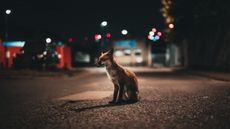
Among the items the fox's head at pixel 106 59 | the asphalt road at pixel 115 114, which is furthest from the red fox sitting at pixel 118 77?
the asphalt road at pixel 115 114

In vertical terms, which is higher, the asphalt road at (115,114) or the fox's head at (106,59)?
the fox's head at (106,59)

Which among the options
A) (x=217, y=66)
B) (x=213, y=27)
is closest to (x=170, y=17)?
(x=213, y=27)

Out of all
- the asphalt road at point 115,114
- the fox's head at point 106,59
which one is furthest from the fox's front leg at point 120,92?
the fox's head at point 106,59

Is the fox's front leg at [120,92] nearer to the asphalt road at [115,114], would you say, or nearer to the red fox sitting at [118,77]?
the red fox sitting at [118,77]

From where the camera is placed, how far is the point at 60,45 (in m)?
55.1

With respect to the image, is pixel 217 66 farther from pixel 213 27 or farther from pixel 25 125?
pixel 25 125

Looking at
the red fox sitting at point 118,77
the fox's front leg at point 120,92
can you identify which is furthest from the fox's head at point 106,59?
the fox's front leg at point 120,92

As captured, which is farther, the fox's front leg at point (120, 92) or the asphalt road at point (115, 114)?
the fox's front leg at point (120, 92)

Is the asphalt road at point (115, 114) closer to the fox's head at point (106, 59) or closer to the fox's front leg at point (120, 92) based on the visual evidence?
the fox's front leg at point (120, 92)

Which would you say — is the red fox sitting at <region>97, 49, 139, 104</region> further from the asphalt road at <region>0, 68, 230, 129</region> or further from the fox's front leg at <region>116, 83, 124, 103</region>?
the asphalt road at <region>0, 68, 230, 129</region>

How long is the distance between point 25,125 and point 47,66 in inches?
1416

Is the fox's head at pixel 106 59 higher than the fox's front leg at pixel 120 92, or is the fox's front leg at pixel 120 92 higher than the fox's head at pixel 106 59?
the fox's head at pixel 106 59

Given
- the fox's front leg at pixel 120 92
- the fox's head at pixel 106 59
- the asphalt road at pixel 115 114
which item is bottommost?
the asphalt road at pixel 115 114

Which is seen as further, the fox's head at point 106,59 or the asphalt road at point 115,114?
the fox's head at point 106,59
